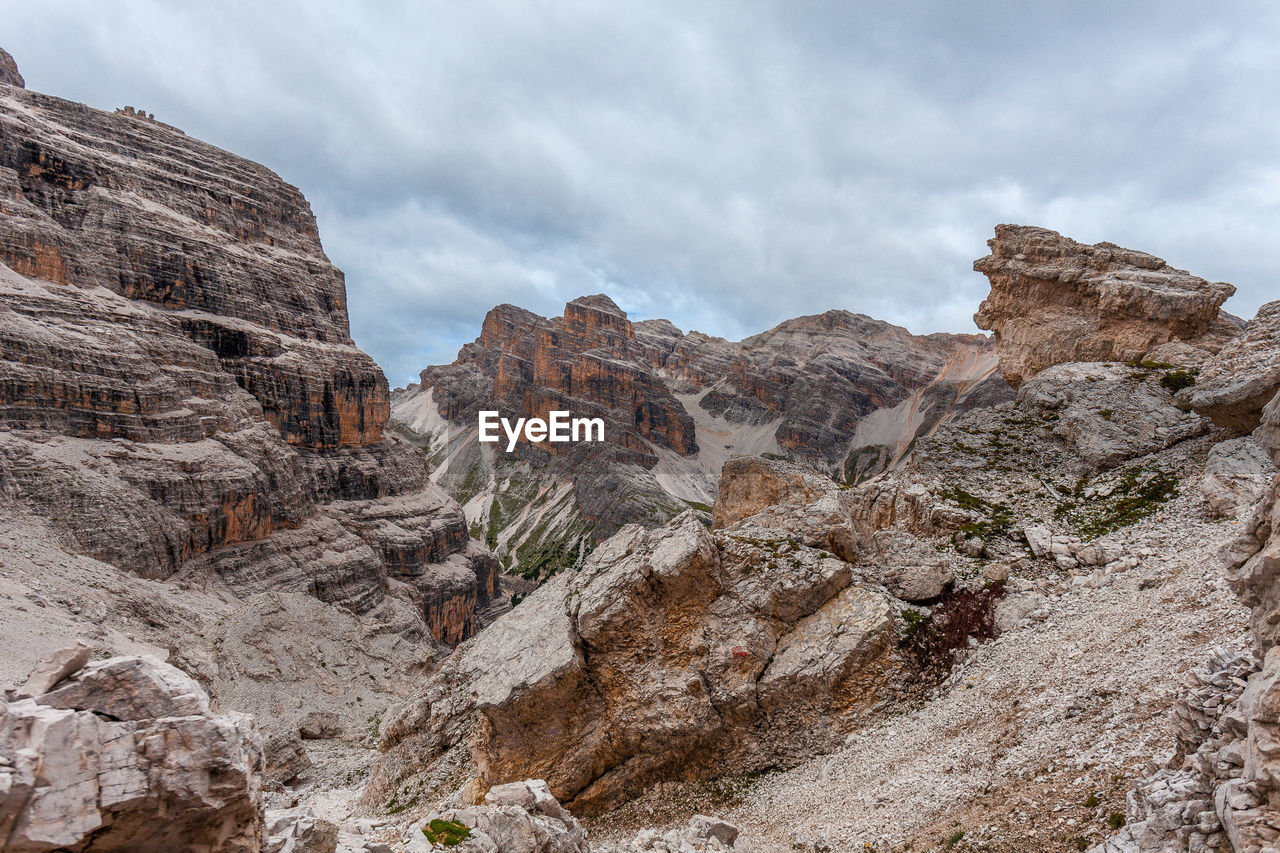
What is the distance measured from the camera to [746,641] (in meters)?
26.0

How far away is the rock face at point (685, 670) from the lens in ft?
80.2

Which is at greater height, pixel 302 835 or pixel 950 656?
pixel 302 835

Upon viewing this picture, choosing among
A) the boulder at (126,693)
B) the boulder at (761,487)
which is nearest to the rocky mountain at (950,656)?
the boulder at (761,487)

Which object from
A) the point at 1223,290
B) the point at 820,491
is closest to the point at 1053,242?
the point at 1223,290

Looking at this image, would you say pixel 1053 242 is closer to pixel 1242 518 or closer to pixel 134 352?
pixel 1242 518

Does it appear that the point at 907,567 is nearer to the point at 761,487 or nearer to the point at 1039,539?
the point at 1039,539

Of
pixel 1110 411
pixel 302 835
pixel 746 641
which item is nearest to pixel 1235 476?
pixel 1110 411

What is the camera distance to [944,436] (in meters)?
40.1

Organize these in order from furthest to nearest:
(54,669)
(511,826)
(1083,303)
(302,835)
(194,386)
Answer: (194,386), (1083,303), (511,826), (302,835), (54,669)

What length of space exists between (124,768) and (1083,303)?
6101 centimetres

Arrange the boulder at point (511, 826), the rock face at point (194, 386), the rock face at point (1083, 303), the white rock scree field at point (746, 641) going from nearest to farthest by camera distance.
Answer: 1. the white rock scree field at point (746, 641)
2. the boulder at point (511, 826)
3. the rock face at point (1083, 303)
4. the rock face at point (194, 386)

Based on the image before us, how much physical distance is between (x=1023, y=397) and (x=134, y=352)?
104 metres

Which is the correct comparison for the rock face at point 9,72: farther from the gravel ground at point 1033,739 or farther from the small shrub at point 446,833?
the gravel ground at point 1033,739

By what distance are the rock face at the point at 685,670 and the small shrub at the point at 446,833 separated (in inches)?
388
